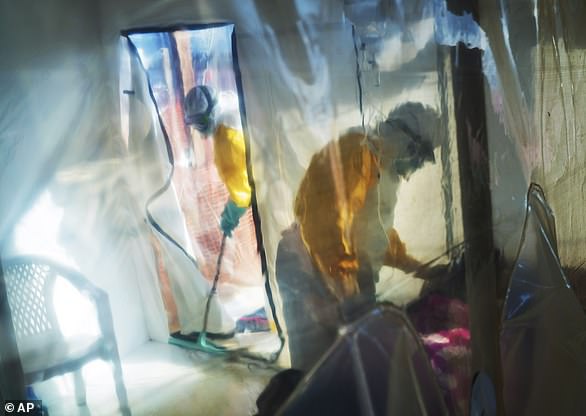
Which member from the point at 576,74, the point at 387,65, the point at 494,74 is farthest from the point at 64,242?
the point at 576,74

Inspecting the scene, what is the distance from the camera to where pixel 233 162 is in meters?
0.53

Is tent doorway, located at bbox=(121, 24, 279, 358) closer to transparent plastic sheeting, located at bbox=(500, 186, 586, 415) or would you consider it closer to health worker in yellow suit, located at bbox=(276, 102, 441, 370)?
health worker in yellow suit, located at bbox=(276, 102, 441, 370)

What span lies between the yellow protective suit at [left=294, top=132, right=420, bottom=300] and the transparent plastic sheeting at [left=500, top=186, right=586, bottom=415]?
303 mm

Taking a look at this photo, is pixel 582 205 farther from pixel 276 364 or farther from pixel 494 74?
pixel 276 364

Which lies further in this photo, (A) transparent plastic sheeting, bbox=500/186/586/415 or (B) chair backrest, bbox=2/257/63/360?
(A) transparent plastic sheeting, bbox=500/186/586/415

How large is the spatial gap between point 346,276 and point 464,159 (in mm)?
236

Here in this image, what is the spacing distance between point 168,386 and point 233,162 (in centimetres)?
25

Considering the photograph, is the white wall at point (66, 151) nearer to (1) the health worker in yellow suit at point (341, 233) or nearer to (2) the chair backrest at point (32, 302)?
(2) the chair backrest at point (32, 302)

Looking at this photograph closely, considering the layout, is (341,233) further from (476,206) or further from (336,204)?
A: (476,206)

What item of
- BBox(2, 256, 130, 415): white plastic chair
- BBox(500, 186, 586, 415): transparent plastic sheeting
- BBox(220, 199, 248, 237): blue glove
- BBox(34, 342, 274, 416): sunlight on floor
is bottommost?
BBox(500, 186, 586, 415): transparent plastic sheeting

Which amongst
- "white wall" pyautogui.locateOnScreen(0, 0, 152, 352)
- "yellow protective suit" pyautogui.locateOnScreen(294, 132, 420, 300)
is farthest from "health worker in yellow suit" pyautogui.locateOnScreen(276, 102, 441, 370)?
"white wall" pyautogui.locateOnScreen(0, 0, 152, 352)

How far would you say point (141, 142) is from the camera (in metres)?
0.52

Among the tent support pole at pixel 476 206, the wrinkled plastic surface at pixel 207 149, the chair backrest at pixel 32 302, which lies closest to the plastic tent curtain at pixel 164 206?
the wrinkled plastic surface at pixel 207 149

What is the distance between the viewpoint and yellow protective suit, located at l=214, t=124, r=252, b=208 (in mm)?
523
